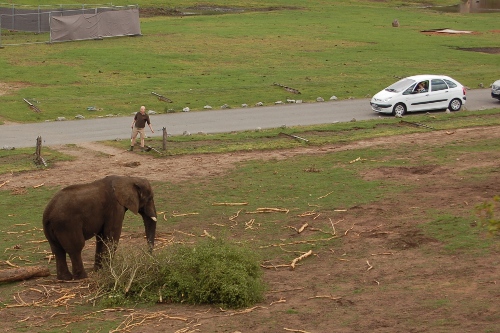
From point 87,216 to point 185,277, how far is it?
2.59m

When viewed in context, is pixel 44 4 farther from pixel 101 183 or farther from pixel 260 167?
pixel 101 183

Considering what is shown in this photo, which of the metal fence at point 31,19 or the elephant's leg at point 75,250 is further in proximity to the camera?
the metal fence at point 31,19

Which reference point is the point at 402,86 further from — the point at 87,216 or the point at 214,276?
the point at 214,276

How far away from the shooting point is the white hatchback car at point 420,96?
37.4m

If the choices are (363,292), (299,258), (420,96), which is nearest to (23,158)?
(299,258)

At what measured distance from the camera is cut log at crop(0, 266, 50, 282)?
1644 cm

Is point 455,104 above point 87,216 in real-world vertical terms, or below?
above

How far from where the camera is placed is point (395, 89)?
37875 millimetres

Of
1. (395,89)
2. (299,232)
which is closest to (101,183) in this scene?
(299,232)

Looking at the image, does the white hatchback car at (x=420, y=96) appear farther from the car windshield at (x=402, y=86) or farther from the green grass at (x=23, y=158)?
the green grass at (x=23, y=158)

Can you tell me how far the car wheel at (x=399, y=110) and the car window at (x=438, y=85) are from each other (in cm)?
165

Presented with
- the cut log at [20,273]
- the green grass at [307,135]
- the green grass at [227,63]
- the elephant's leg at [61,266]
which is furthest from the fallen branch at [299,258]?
the green grass at [227,63]

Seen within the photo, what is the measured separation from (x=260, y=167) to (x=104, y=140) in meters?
7.36

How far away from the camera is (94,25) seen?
5731cm
